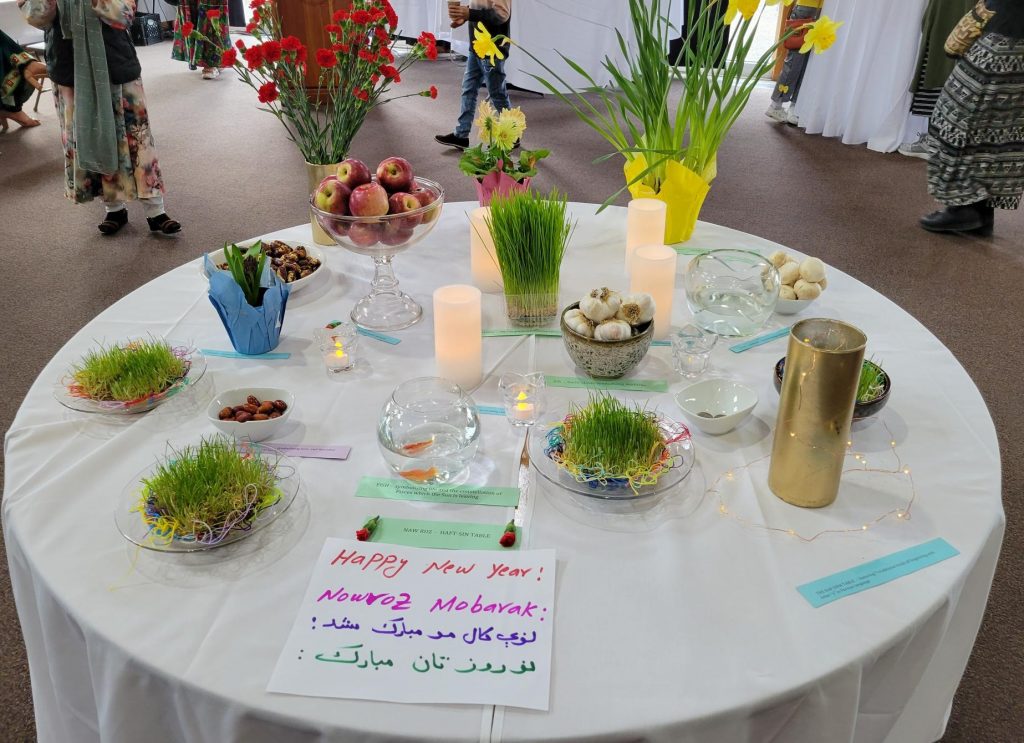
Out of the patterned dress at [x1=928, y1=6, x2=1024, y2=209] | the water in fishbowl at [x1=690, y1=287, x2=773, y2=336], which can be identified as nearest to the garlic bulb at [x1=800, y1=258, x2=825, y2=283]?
the water in fishbowl at [x1=690, y1=287, x2=773, y2=336]

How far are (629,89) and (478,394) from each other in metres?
0.79

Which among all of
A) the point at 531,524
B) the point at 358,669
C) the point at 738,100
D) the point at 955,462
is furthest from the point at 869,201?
the point at 358,669

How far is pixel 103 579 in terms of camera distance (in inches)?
32.5

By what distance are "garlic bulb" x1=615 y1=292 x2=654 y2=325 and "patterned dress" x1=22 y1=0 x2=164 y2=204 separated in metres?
2.45

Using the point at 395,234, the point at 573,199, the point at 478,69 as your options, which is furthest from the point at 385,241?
the point at 478,69

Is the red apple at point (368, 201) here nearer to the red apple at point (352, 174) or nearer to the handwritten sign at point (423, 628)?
the red apple at point (352, 174)

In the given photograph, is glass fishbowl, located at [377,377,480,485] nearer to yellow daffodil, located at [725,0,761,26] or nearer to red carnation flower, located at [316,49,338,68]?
red carnation flower, located at [316,49,338,68]

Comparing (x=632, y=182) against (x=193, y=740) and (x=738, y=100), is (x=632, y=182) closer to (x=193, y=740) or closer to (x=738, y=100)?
(x=738, y=100)

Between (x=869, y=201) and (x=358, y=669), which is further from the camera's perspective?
(x=869, y=201)

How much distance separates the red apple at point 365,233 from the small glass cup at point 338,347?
0.48 feet

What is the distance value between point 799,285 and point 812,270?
34 millimetres

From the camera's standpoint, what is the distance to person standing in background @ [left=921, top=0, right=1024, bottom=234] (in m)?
2.81

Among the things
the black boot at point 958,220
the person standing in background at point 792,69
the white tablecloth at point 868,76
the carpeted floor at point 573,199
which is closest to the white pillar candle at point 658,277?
the carpeted floor at point 573,199

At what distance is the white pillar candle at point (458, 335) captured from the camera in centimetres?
114
